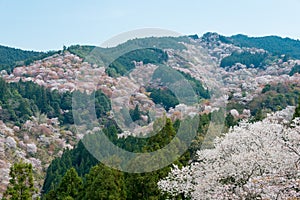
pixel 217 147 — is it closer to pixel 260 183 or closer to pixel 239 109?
pixel 260 183

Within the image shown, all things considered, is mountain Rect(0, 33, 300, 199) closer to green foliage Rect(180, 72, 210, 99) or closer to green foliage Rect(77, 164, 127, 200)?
green foliage Rect(77, 164, 127, 200)

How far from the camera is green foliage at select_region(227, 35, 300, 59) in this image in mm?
129500

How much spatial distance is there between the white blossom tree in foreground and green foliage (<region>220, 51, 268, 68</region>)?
284 ft

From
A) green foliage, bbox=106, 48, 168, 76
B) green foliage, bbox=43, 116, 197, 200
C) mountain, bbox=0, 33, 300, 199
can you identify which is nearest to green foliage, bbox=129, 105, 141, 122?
mountain, bbox=0, 33, 300, 199

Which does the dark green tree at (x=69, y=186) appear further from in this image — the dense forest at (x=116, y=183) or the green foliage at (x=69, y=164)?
the green foliage at (x=69, y=164)

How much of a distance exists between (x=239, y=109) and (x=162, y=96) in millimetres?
10906

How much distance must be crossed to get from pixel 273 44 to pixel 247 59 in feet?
145

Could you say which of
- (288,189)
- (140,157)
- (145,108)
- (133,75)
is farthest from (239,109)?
(288,189)

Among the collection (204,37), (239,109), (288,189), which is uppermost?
(204,37)

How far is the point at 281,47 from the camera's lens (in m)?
134

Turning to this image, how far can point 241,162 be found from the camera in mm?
12078

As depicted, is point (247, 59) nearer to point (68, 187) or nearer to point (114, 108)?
point (114, 108)

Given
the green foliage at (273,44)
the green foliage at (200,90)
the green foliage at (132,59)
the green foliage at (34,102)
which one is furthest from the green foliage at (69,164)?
the green foliage at (273,44)

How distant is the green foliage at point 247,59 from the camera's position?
9903cm
